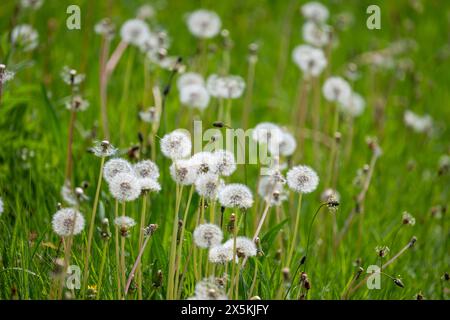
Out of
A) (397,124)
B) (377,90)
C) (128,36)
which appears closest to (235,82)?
(128,36)

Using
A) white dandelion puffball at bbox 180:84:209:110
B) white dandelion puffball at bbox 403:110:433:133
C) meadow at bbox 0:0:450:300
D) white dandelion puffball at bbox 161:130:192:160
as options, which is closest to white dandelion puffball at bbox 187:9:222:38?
meadow at bbox 0:0:450:300

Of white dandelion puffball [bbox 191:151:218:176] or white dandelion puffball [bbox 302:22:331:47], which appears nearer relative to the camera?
white dandelion puffball [bbox 191:151:218:176]

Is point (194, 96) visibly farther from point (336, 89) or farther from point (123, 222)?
point (123, 222)

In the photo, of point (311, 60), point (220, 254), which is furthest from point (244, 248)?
point (311, 60)

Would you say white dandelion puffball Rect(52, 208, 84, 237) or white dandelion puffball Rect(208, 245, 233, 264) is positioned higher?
white dandelion puffball Rect(52, 208, 84, 237)

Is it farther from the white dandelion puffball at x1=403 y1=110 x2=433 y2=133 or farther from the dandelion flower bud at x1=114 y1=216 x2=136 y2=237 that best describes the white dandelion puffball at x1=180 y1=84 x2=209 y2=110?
the white dandelion puffball at x1=403 y1=110 x2=433 y2=133

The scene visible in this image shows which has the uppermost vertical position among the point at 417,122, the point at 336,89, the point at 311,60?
the point at 311,60
